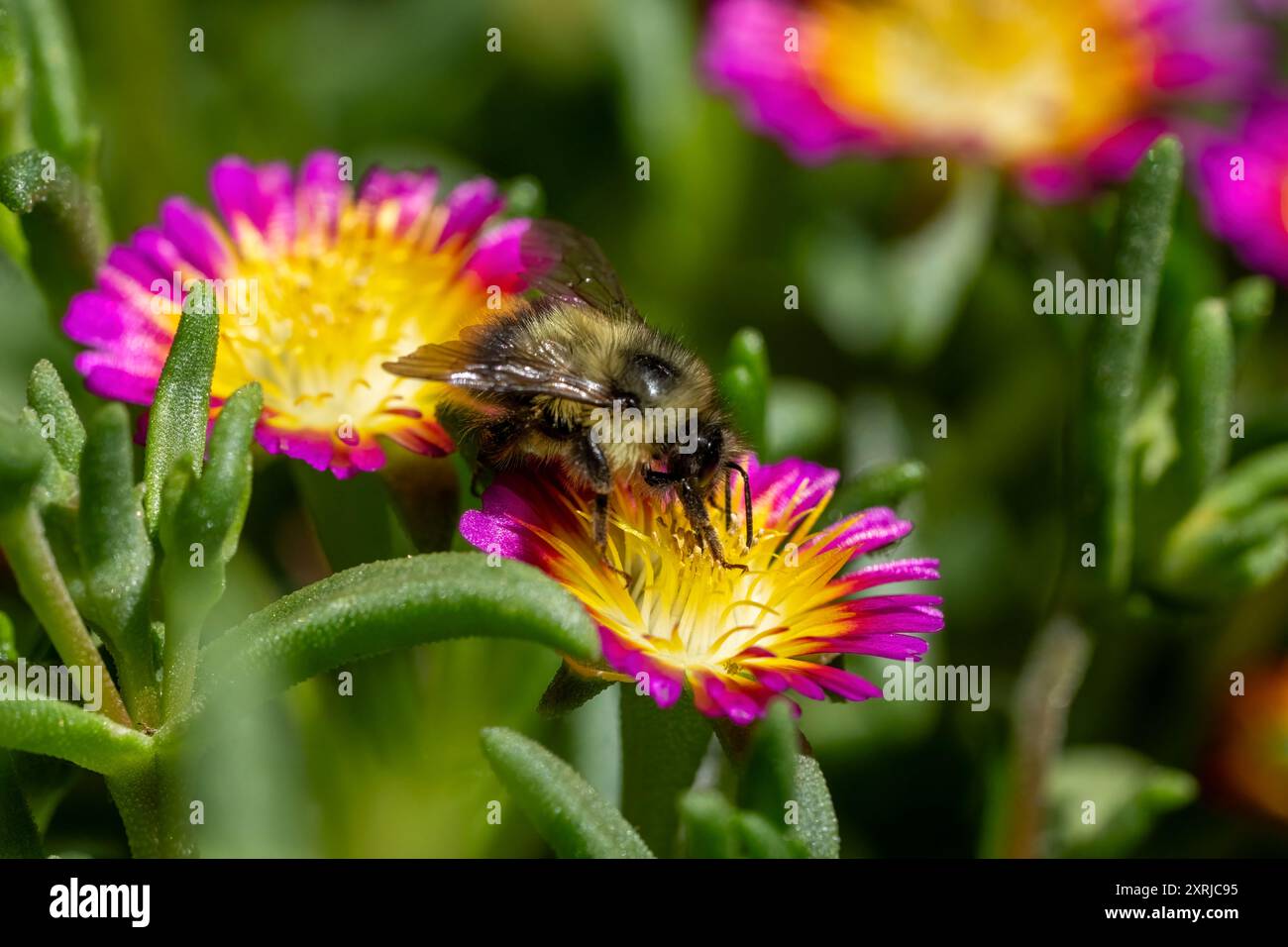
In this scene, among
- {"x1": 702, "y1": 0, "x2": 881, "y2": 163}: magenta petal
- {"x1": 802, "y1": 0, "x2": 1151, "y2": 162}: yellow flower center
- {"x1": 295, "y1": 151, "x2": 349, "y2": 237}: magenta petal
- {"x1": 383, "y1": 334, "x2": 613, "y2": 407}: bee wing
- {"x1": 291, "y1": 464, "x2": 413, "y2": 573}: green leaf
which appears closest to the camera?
{"x1": 383, "y1": 334, "x2": 613, "y2": 407}: bee wing

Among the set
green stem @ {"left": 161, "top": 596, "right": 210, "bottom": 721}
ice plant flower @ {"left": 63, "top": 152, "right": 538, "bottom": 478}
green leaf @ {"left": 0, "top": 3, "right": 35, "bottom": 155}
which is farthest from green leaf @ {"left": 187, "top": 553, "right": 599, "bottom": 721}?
green leaf @ {"left": 0, "top": 3, "right": 35, "bottom": 155}

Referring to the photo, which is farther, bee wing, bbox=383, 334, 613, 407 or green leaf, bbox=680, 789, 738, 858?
bee wing, bbox=383, 334, 613, 407

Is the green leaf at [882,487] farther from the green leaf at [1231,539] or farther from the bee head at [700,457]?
the green leaf at [1231,539]

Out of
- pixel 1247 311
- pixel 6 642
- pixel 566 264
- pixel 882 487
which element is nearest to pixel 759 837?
pixel 882 487

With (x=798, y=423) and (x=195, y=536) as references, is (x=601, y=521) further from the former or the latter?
(x=798, y=423)

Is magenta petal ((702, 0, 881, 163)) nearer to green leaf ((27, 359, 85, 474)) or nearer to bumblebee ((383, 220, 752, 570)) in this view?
bumblebee ((383, 220, 752, 570))

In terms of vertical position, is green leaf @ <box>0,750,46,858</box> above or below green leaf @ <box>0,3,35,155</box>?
below
